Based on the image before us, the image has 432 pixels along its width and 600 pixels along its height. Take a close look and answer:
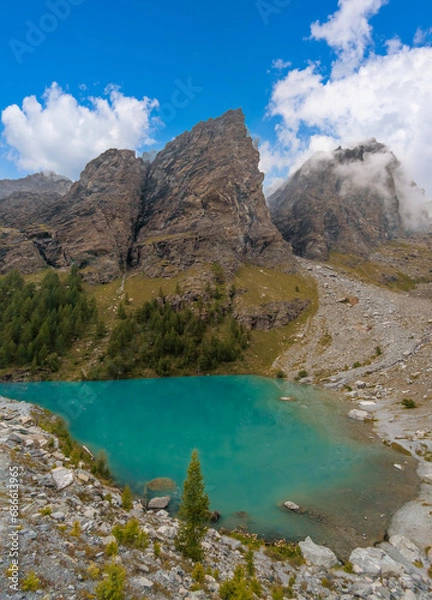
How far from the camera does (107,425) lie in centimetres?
4497

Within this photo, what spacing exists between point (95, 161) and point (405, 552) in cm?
22557

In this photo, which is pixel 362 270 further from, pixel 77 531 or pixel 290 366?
pixel 77 531

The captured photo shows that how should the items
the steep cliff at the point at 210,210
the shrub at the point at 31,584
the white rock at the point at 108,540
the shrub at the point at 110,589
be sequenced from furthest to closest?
the steep cliff at the point at 210,210 < the white rock at the point at 108,540 < the shrub at the point at 110,589 < the shrub at the point at 31,584

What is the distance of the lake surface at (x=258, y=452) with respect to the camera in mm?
23547

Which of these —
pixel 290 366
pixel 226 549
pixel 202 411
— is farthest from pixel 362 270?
pixel 226 549

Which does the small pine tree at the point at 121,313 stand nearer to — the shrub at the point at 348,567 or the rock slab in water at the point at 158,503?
the rock slab in water at the point at 158,503

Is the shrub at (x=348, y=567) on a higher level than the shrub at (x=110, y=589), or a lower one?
lower

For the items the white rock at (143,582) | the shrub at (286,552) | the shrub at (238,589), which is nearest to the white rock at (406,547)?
the shrub at (286,552)

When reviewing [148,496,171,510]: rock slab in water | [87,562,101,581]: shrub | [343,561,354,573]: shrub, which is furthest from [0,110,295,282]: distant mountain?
[87,562,101,581]: shrub

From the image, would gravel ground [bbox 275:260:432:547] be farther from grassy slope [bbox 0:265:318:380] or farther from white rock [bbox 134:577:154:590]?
white rock [bbox 134:577:154:590]

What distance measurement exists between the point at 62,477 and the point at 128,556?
7.84m

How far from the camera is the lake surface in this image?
23547mm

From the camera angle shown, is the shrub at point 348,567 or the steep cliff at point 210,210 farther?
the steep cliff at point 210,210

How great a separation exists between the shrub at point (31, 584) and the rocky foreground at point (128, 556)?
1.9 inches
